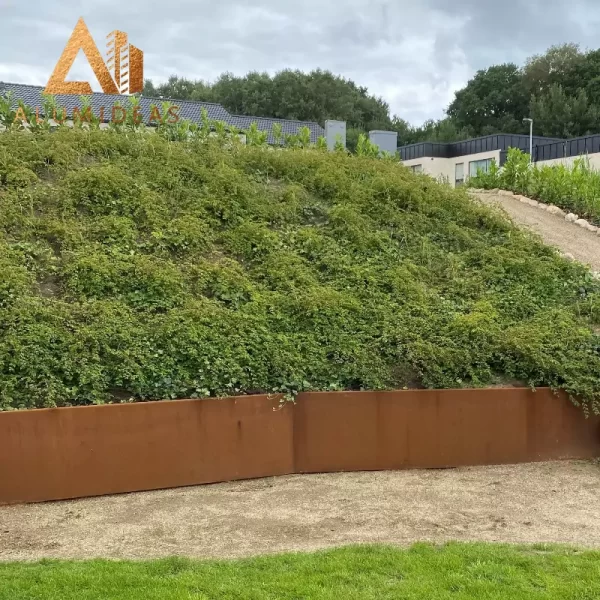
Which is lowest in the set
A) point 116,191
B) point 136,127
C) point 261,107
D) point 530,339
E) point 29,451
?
point 29,451

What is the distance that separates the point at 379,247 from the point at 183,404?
4107mm

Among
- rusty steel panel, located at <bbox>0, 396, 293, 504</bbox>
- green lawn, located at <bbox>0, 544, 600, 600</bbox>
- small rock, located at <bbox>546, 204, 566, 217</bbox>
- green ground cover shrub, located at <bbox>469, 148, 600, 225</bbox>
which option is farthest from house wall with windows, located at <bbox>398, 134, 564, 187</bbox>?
green lawn, located at <bbox>0, 544, 600, 600</bbox>

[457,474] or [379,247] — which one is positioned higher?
[379,247]

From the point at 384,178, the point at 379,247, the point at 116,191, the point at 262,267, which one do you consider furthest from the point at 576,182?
the point at 116,191

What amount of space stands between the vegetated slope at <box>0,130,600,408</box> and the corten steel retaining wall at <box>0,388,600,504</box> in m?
0.26

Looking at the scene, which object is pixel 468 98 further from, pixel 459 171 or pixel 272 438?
pixel 272 438

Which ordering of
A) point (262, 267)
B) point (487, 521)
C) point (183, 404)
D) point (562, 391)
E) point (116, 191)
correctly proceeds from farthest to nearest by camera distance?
point (116, 191), point (262, 267), point (562, 391), point (183, 404), point (487, 521)

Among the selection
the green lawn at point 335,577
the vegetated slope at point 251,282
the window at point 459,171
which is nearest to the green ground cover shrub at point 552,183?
the vegetated slope at point 251,282

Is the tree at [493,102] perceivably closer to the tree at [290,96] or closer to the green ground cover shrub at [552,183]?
the tree at [290,96]

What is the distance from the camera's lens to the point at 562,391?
6461 millimetres

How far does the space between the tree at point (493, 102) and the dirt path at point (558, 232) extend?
4275cm

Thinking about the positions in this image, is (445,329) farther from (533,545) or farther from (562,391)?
(533,545)

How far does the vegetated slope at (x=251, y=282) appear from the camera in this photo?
5941 mm

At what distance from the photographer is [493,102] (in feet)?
179
